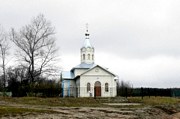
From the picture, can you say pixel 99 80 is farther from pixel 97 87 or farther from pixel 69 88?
pixel 69 88

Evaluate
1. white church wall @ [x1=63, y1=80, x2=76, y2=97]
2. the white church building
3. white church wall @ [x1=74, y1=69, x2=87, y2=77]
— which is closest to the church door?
the white church building

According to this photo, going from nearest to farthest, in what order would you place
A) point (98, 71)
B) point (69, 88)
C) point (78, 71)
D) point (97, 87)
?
point (97, 87) → point (98, 71) → point (69, 88) → point (78, 71)

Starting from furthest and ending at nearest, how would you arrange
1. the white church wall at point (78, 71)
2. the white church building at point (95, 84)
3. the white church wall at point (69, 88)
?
the white church wall at point (78, 71), the white church wall at point (69, 88), the white church building at point (95, 84)

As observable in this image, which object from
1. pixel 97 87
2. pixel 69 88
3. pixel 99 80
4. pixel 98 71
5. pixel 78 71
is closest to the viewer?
pixel 97 87

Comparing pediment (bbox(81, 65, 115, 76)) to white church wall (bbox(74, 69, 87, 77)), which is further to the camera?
white church wall (bbox(74, 69, 87, 77))

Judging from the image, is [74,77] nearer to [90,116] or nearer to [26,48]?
[26,48]

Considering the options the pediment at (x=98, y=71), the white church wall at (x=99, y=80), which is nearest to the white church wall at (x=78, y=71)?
the pediment at (x=98, y=71)

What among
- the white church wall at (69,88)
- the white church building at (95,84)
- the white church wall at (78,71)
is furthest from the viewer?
the white church wall at (78,71)

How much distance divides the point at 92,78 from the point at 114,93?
437 cm

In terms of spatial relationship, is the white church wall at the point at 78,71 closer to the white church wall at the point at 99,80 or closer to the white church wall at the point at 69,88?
the white church wall at the point at 69,88

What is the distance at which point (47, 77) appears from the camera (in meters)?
58.8

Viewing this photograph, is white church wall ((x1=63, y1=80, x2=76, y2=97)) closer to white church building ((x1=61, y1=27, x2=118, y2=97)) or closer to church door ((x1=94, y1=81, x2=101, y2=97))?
white church building ((x1=61, y1=27, x2=118, y2=97))

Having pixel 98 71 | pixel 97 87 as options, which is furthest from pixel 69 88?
pixel 98 71

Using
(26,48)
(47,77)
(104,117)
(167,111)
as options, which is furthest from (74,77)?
(104,117)
